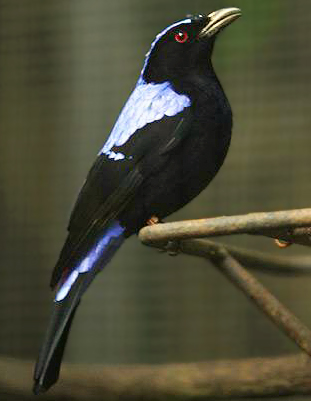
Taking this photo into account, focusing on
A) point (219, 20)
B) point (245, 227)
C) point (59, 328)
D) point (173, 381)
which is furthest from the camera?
point (173, 381)

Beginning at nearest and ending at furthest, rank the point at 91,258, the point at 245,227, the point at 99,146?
the point at 245,227 → the point at 91,258 → the point at 99,146

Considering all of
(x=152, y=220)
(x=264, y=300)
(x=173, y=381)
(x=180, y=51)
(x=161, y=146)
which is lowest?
(x=173, y=381)

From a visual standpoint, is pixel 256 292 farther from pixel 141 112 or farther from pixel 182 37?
pixel 182 37

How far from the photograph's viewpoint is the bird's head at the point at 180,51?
6.06 ft

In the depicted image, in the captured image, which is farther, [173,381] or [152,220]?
[173,381]

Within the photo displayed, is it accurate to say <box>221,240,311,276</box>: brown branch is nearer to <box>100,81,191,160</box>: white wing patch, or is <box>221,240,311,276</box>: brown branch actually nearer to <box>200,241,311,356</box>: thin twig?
<box>200,241,311,356</box>: thin twig

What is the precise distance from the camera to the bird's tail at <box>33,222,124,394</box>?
4.73 feet

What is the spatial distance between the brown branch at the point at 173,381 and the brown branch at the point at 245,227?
2.04 ft

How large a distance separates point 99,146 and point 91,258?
25.8 inches

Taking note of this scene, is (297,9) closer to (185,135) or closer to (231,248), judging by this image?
(185,135)

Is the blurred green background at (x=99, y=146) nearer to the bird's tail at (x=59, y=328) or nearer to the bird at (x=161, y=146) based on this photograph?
the bird at (x=161, y=146)

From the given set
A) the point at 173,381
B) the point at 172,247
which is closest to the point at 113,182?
the point at 172,247

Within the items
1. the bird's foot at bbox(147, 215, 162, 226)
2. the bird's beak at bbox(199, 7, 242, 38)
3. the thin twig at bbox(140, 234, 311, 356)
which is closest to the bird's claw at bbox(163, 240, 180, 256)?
the thin twig at bbox(140, 234, 311, 356)

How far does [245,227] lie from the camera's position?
1.25 m
